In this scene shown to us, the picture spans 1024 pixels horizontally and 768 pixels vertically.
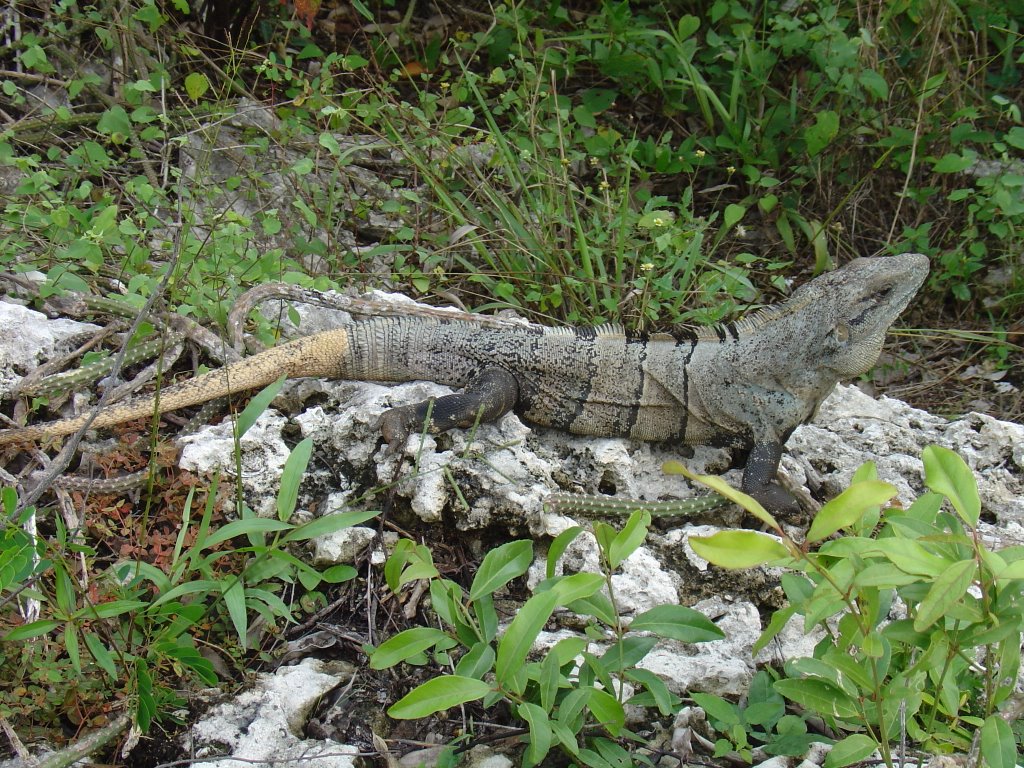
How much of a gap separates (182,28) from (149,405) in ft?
11.1

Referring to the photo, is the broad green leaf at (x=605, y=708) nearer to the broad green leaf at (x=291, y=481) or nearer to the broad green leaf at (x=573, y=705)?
the broad green leaf at (x=573, y=705)

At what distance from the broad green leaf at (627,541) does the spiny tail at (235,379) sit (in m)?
1.33

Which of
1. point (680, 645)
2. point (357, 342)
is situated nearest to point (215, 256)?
point (357, 342)

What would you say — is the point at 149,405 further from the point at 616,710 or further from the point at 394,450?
the point at 616,710

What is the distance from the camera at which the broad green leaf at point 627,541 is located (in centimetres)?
192

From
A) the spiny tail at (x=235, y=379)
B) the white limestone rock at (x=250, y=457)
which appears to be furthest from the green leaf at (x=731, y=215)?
the white limestone rock at (x=250, y=457)

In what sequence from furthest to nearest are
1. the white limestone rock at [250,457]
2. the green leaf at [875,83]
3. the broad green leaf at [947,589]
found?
the green leaf at [875,83] < the white limestone rock at [250,457] < the broad green leaf at [947,589]

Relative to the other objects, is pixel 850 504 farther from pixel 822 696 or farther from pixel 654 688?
pixel 654 688

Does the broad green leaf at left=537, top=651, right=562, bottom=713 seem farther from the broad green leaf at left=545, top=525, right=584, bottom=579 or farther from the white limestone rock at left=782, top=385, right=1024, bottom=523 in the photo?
the white limestone rock at left=782, top=385, right=1024, bottom=523

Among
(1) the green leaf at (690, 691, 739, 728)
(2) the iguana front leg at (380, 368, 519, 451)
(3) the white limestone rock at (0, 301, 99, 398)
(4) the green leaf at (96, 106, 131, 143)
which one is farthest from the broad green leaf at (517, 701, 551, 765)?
(4) the green leaf at (96, 106, 131, 143)

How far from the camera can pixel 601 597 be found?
6.75ft

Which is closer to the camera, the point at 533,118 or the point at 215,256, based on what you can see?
the point at 215,256

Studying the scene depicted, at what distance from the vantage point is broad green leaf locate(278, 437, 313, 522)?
222cm

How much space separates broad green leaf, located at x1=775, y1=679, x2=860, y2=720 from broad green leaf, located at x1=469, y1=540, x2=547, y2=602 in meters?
0.56
